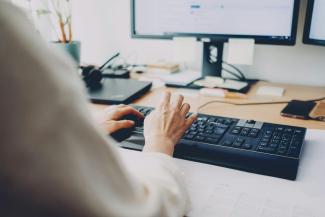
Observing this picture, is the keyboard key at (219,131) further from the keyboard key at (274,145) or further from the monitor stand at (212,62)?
the monitor stand at (212,62)

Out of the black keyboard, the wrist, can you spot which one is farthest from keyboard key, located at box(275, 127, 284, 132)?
the wrist

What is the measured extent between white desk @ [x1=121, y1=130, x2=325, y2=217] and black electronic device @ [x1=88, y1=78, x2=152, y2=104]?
1.32 ft

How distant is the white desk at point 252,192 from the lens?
52 cm

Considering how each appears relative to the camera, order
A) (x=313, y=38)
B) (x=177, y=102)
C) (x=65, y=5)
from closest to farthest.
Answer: (x=177, y=102) → (x=313, y=38) → (x=65, y=5)

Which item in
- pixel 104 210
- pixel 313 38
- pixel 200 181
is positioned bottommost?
pixel 200 181

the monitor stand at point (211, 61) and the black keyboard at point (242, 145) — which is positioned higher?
the monitor stand at point (211, 61)

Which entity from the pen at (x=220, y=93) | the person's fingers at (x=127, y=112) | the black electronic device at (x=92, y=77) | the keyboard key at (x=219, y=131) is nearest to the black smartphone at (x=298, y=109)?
the pen at (x=220, y=93)

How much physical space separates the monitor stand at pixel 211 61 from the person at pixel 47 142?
0.89m

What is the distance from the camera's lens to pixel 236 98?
1.07m

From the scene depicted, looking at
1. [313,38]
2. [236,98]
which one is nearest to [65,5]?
[236,98]

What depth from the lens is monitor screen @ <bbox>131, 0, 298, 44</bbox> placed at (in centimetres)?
104

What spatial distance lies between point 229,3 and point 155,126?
1.93ft

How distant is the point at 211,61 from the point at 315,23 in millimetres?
356

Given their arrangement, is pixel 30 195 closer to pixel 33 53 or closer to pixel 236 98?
pixel 33 53
